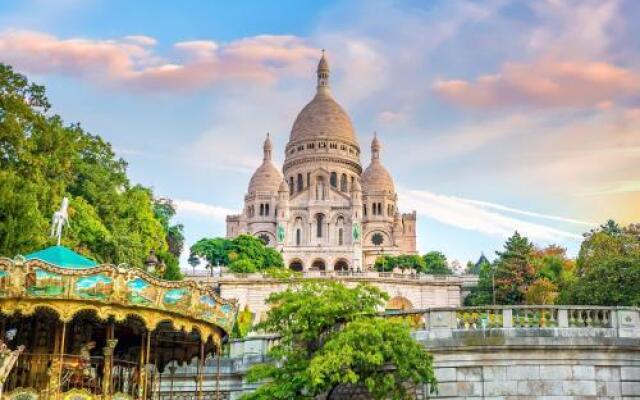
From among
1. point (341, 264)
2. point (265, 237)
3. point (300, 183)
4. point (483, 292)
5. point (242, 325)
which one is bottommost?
point (242, 325)

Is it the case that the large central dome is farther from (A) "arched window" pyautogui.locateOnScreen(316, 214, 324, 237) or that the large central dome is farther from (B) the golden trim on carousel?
(B) the golden trim on carousel

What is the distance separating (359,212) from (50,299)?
297ft

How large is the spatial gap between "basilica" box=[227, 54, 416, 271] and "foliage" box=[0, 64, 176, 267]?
183 ft

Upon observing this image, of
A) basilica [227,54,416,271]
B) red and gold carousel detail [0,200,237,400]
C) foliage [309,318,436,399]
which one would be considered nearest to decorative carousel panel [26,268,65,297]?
red and gold carousel detail [0,200,237,400]

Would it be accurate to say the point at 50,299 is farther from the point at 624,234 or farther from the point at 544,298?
the point at 624,234

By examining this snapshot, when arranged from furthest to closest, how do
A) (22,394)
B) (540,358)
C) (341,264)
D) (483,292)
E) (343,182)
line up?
(343,182), (341,264), (483,292), (540,358), (22,394)

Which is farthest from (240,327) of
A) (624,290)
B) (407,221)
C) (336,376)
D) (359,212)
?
(407,221)

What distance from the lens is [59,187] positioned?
3638 centimetres

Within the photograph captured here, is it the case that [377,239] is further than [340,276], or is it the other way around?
[377,239]

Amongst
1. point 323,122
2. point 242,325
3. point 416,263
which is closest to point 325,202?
point 323,122

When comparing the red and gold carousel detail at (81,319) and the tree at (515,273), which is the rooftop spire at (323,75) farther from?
the red and gold carousel detail at (81,319)

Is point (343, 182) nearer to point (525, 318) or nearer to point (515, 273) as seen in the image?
point (515, 273)

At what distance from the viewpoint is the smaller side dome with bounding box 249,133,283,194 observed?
388 ft

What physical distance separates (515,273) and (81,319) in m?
49.1
